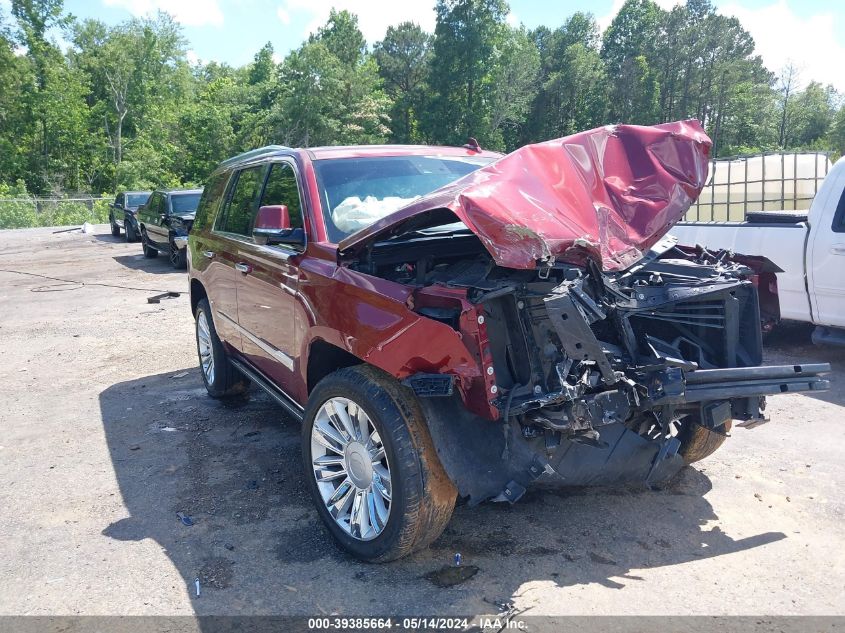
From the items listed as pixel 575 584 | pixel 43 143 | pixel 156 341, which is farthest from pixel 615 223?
pixel 43 143

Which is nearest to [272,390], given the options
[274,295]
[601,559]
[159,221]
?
[274,295]

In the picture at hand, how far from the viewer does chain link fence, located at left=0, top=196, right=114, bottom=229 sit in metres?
35.0

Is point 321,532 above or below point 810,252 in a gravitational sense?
below

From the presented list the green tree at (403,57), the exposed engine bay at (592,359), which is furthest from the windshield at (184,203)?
the green tree at (403,57)

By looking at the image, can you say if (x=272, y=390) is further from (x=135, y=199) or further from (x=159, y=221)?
(x=135, y=199)

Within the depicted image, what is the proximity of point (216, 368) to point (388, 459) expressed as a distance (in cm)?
332

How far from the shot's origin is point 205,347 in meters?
6.45

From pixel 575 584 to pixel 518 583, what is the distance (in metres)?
0.26

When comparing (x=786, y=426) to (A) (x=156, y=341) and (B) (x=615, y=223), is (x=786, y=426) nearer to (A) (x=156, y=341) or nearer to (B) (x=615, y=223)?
(B) (x=615, y=223)

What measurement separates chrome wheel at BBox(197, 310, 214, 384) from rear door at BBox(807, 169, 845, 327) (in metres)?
5.56

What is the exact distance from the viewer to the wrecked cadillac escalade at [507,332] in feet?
9.77

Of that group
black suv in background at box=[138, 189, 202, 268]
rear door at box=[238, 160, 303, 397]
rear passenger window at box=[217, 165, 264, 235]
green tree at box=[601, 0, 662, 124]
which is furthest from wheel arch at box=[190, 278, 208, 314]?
green tree at box=[601, 0, 662, 124]

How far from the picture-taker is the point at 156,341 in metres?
8.88

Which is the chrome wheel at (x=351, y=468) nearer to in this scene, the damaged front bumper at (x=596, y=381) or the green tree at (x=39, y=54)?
the damaged front bumper at (x=596, y=381)
